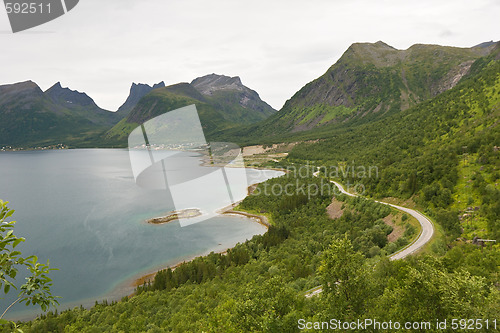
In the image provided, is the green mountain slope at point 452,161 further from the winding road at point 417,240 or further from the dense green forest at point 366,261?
the winding road at point 417,240

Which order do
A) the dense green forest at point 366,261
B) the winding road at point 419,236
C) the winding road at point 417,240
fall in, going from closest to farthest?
the dense green forest at point 366,261
the winding road at point 417,240
the winding road at point 419,236

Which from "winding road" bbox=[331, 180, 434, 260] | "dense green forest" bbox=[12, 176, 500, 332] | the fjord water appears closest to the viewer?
"dense green forest" bbox=[12, 176, 500, 332]

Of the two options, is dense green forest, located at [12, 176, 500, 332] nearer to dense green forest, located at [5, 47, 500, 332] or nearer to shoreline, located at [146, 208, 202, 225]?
dense green forest, located at [5, 47, 500, 332]

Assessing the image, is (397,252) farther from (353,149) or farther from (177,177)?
(177,177)

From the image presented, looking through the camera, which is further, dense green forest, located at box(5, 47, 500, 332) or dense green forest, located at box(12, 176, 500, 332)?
dense green forest, located at box(5, 47, 500, 332)

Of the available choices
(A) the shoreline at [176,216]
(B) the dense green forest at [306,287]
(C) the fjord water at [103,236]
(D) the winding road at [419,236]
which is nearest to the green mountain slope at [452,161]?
(D) the winding road at [419,236]

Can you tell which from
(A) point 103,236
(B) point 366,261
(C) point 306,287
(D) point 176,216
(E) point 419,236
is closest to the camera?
(B) point 366,261

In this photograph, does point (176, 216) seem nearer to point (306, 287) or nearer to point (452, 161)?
point (306, 287)

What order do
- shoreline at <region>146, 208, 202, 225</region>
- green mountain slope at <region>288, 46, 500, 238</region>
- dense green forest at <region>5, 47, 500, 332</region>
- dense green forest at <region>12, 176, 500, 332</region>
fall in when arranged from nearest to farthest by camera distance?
dense green forest at <region>12, 176, 500, 332</region>
dense green forest at <region>5, 47, 500, 332</region>
green mountain slope at <region>288, 46, 500, 238</region>
shoreline at <region>146, 208, 202, 225</region>

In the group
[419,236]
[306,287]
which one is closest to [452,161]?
[419,236]

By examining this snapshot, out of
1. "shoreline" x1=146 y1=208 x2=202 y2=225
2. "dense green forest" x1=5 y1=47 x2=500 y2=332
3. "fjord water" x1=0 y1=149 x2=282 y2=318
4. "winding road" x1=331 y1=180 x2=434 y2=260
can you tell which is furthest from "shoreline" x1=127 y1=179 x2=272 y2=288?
"winding road" x1=331 y1=180 x2=434 y2=260
